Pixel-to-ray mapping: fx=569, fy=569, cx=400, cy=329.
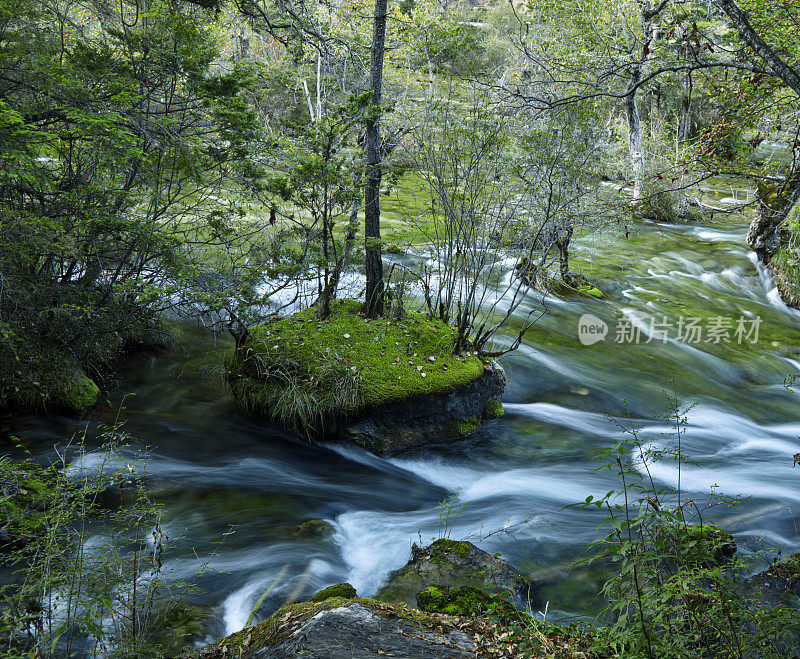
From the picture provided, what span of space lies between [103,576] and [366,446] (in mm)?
3862

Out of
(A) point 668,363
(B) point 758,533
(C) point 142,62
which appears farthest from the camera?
(A) point 668,363

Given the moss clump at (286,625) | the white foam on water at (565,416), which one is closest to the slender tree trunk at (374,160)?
the white foam on water at (565,416)

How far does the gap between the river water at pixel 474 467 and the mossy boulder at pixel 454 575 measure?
23 cm

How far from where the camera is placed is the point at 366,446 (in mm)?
6781

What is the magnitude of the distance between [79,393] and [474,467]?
189 inches

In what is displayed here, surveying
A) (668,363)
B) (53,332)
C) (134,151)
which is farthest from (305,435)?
(668,363)

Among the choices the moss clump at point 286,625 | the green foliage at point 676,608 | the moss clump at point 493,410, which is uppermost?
the green foliage at point 676,608

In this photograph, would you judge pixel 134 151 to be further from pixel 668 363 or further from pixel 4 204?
pixel 668 363

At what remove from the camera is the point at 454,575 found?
4383 millimetres

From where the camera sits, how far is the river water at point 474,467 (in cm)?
491

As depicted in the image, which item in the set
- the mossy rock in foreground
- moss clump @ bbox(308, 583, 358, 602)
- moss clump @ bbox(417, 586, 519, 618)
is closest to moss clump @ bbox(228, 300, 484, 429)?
moss clump @ bbox(417, 586, 519, 618)

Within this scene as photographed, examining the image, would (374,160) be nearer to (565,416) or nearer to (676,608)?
(565,416)

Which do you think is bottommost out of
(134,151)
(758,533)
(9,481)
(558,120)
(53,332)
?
(758,533)

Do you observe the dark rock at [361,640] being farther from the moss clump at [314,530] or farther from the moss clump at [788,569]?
the moss clump at [788,569]
